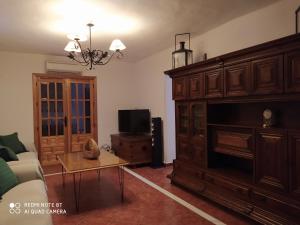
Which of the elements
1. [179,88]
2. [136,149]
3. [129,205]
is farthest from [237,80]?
[136,149]

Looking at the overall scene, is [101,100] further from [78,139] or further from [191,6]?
[191,6]

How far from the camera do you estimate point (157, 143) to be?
5.07 metres

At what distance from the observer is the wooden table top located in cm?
307

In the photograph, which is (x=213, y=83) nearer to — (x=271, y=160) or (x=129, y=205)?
(x=271, y=160)

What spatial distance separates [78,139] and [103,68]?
184cm

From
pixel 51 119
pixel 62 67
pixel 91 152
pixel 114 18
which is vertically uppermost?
pixel 114 18

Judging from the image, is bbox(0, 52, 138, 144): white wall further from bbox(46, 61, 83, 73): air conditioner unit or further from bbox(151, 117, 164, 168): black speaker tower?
bbox(151, 117, 164, 168): black speaker tower

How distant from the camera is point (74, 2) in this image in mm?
2693

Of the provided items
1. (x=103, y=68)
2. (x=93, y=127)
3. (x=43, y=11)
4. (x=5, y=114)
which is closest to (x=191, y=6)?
(x=43, y=11)

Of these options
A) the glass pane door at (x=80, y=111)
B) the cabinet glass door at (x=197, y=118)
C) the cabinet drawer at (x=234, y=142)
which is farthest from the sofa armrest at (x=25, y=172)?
the glass pane door at (x=80, y=111)

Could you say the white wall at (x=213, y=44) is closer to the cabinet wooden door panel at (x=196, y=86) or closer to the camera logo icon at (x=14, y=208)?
the cabinet wooden door panel at (x=196, y=86)

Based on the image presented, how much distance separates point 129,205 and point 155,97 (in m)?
2.82

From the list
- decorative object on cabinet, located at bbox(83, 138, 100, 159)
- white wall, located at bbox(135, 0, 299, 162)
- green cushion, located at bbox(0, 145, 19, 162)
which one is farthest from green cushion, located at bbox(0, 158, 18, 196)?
white wall, located at bbox(135, 0, 299, 162)

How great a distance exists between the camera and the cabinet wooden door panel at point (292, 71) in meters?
2.17
